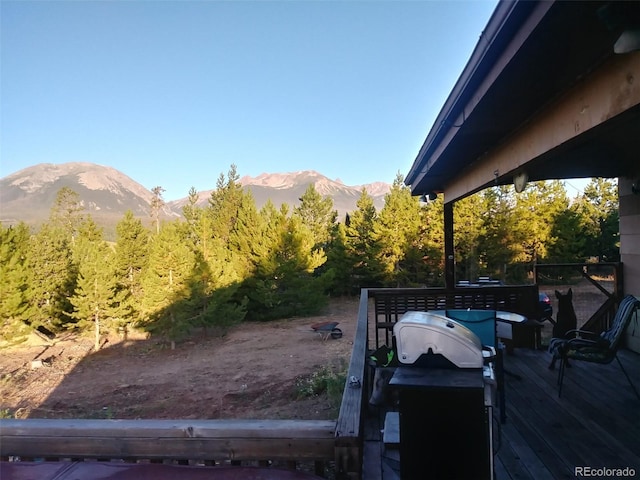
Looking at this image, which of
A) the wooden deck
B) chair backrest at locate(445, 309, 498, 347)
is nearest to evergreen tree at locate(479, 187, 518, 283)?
the wooden deck

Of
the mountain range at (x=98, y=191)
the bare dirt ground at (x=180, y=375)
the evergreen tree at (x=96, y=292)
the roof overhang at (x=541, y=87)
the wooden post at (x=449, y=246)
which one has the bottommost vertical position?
the bare dirt ground at (x=180, y=375)

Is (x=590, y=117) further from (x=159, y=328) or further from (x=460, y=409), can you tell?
(x=159, y=328)

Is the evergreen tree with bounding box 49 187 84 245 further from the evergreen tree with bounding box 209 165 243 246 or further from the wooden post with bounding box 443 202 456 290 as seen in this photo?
the wooden post with bounding box 443 202 456 290

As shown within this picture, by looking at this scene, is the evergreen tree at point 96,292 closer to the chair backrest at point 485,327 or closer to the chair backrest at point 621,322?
the chair backrest at point 485,327

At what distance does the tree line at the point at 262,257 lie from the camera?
14.1m

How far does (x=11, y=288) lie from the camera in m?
13.2

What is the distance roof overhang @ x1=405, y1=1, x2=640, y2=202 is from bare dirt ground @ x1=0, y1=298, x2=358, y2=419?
4148mm

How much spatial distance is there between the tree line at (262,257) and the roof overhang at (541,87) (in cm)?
1269

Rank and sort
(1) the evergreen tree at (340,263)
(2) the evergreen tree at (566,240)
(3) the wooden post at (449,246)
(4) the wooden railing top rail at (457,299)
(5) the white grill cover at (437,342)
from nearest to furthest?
1. (5) the white grill cover at (437,342)
2. (4) the wooden railing top rail at (457,299)
3. (3) the wooden post at (449,246)
4. (2) the evergreen tree at (566,240)
5. (1) the evergreen tree at (340,263)

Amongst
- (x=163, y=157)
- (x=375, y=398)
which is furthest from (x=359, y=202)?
(x=163, y=157)

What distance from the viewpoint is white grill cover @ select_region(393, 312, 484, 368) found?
1.80 m

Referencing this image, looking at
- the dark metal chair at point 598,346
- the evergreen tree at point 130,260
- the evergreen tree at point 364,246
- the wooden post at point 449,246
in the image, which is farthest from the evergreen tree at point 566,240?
the evergreen tree at point 130,260

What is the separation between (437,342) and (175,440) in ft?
3.78

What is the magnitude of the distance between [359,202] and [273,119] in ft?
50.2
